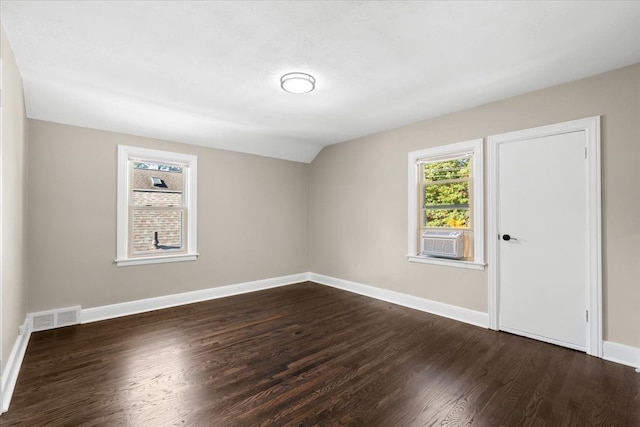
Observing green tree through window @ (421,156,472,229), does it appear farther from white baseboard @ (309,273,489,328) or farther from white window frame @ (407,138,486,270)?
white baseboard @ (309,273,489,328)

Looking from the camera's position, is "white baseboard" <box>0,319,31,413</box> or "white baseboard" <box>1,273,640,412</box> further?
"white baseboard" <box>1,273,640,412</box>

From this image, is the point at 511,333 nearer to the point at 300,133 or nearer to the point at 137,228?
the point at 300,133

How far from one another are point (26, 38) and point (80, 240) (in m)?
2.31

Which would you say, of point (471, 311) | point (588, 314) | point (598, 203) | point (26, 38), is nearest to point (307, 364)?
point (471, 311)

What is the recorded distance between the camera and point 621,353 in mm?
2588

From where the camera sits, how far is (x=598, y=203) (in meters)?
2.72

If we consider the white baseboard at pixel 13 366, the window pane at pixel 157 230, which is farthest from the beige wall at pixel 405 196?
the white baseboard at pixel 13 366

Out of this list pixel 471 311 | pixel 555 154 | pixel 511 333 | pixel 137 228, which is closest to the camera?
pixel 555 154

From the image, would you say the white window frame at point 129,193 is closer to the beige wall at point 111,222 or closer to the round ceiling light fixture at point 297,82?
the beige wall at point 111,222

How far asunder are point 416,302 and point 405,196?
149 centimetres

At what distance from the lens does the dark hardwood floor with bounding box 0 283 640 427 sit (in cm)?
190

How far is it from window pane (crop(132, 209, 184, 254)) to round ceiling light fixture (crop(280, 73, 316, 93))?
2637 millimetres

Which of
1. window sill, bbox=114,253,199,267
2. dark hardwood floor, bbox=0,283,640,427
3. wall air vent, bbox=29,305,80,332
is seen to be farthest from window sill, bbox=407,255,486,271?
wall air vent, bbox=29,305,80,332

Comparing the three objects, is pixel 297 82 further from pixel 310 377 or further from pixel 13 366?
pixel 13 366
